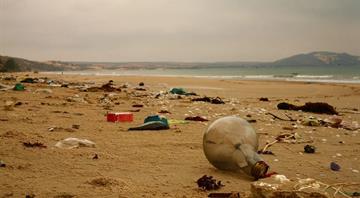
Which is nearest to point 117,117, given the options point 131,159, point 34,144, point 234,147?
point 34,144

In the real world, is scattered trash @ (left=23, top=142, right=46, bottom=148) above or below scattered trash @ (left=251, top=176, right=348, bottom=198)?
below

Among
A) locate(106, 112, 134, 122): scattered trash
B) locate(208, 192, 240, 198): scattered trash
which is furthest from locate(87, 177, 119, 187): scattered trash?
locate(106, 112, 134, 122): scattered trash

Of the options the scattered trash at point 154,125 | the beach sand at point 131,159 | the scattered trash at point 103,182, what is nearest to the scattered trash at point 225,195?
the beach sand at point 131,159

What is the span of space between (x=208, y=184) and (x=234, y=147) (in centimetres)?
65

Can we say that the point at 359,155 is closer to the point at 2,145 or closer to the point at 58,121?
the point at 2,145

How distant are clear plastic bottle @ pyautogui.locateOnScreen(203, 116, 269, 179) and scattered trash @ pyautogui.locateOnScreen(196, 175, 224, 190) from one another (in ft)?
1.54

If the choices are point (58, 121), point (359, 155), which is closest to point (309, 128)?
point (359, 155)

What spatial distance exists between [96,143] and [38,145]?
2.84 feet

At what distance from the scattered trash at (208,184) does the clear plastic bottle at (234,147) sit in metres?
0.47

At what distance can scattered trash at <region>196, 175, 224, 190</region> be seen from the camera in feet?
13.0

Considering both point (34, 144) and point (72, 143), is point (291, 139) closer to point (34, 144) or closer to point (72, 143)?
point (72, 143)

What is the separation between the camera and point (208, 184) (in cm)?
398

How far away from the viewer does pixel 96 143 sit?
6.16 m

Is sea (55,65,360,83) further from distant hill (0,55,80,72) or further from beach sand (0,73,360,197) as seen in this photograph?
beach sand (0,73,360,197)
